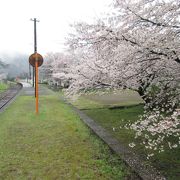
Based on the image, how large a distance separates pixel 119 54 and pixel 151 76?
10.8 ft

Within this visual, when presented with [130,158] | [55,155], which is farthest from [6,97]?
[130,158]

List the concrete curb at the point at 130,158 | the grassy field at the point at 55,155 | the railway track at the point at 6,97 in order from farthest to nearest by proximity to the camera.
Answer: the railway track at the point at 6,97
the grassy field at the point at 55,155
the concrete curb at the point at 130,158

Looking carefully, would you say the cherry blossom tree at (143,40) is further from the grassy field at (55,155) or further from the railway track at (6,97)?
the railway track at (6,97)

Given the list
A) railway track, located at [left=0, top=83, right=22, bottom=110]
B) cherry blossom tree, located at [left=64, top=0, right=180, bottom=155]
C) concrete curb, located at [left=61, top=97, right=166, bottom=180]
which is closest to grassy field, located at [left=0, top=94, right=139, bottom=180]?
concrete curb, located at [left=61, top=97, right=166, bottom=180]

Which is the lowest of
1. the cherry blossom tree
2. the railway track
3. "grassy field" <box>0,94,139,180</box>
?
the railway track

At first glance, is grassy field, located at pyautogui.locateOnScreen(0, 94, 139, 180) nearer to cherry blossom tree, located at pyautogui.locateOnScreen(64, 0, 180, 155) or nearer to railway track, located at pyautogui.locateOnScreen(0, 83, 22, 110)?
cherry blossom tree, located at pyautogui.locateOnScreen(64, 0, 180, 155)

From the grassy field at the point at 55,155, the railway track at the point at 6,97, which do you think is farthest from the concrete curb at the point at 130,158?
the railway track at the point at 6,97

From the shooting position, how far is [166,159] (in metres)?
8.45

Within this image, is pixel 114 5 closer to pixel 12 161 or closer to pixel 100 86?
pixel 12 161

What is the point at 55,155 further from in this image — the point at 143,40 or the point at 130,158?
the point at 143,40

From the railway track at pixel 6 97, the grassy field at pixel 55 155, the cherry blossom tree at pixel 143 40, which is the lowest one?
the railway track at pixel 6 97

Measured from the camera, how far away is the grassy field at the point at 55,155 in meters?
7.29

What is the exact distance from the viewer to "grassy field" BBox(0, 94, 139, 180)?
23.9ft

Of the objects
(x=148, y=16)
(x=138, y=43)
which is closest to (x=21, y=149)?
(x=138, y=43)
